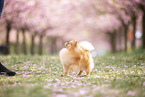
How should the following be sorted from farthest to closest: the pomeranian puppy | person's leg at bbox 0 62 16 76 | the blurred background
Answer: the blurred background
person's leg at bbox 0 62 16 76
the pomeranian puppy

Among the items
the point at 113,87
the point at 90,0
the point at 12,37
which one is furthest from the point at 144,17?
the point at 12,37

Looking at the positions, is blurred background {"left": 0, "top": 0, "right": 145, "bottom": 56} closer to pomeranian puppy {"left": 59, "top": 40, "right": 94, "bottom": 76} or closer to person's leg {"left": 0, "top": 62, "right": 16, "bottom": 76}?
person's leg {"left": 0, "top": 62, "right": 16, "bottom": 76}

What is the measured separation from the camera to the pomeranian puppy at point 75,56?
554 centimetres

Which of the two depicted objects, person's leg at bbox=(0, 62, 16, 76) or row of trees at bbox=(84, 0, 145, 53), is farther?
row of trees at bbox=(84, 0, 145, 53)

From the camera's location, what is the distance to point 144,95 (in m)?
3.58

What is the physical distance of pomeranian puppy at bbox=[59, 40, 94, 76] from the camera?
5543 mm

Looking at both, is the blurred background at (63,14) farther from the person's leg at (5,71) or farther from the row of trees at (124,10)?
the person's leg at (5,71)

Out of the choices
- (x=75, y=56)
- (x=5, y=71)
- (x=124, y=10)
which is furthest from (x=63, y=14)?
(x=75, y=56)

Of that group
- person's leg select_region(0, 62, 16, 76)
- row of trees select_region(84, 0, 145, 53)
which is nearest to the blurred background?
row of trees select_region(84, 0, 145, 53)

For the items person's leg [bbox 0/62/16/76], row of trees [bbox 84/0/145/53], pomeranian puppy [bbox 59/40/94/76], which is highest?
row of trees [bbox 84/0/145/53]

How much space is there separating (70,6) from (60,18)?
3.30 m

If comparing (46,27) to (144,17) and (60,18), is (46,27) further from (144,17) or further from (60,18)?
(144,17)

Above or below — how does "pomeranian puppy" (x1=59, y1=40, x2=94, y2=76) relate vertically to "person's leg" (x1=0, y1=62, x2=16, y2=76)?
Answer: above

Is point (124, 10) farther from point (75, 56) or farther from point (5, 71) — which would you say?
point (5, 71)
